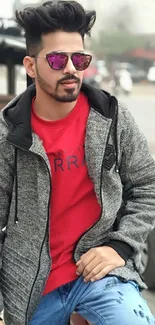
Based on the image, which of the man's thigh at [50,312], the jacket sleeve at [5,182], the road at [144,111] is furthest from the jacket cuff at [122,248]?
the road at [144,111]

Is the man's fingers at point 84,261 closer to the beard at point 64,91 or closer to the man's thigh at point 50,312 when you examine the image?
the man's thigh at point 50,312

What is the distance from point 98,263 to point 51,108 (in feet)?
1.92

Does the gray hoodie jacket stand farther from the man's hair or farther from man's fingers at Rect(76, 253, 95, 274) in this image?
the man's hair

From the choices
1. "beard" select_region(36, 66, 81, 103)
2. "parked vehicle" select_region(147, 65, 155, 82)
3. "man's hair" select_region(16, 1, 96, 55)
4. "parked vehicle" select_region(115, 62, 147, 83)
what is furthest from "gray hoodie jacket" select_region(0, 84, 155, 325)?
"parked vehicle" select_region(115, 62, 147, 83)

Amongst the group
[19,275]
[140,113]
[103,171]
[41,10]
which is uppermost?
[41,10]

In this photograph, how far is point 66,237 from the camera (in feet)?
7.16

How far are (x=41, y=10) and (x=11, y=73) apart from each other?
6.74 metres

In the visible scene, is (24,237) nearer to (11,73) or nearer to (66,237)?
(66,237)

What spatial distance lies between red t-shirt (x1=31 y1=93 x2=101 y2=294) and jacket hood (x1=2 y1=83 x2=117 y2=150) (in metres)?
0.07

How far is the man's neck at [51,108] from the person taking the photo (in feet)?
7.25

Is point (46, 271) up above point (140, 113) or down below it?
above

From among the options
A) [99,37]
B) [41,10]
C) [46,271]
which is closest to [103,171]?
[46,271]

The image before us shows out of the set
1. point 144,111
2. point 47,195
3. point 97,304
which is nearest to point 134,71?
point 144,111

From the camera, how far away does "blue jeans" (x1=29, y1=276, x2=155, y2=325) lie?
76.7 inches
